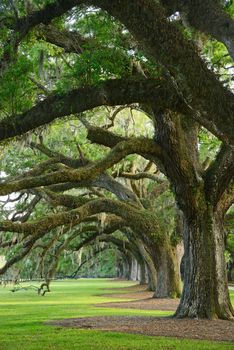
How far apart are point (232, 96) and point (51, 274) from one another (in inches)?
541

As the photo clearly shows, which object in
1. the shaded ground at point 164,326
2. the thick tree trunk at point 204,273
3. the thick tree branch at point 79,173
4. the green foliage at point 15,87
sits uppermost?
the green foliage at point 15,87

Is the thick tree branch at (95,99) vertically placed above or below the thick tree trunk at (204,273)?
above

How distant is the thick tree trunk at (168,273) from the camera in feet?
80.9

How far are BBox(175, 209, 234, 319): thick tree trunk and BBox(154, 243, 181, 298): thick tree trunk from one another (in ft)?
30.7

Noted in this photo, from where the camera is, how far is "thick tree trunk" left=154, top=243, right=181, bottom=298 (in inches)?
971

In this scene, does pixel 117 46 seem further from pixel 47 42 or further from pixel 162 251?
pixel 162 251

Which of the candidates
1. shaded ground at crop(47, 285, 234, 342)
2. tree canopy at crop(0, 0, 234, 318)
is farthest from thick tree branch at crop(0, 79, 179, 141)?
shaded ground at crop(47, 285, 234, 342)

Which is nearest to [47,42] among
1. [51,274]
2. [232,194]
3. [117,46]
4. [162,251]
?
[117,46]

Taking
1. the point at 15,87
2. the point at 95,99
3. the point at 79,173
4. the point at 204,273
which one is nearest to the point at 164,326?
the point at 204,273

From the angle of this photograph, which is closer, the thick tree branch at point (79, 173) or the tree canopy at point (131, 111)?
the tree canopy at point (131, 111)

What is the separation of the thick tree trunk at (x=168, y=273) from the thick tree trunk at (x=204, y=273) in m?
9.37

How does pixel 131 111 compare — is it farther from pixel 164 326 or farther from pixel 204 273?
pixel 164 326

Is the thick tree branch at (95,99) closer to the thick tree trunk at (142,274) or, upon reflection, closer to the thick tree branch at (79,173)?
the thick tree branch at (79,173)

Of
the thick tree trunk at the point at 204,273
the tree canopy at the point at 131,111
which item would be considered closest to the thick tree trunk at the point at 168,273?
the tree canopy at the point at 131,111
